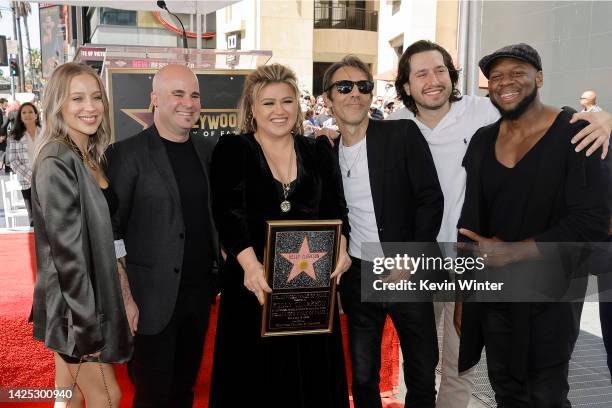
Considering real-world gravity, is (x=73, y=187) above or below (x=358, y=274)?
above

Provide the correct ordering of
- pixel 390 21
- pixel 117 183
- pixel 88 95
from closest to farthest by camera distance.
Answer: pixel 88 95, pixel 117 183, pixel 390 21

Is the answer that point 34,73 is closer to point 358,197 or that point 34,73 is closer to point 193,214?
point 193,214

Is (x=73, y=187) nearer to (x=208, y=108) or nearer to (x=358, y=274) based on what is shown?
(x=358, y=274)

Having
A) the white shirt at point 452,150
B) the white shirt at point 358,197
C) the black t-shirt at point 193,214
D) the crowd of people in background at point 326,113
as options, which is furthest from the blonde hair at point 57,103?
the crowd of people in background at point 326,113

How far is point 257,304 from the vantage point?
2684 mm

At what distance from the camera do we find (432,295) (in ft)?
9.91

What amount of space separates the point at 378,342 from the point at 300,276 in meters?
0.73

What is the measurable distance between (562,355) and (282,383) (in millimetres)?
1245

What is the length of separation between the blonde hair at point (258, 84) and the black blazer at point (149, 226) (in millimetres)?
444

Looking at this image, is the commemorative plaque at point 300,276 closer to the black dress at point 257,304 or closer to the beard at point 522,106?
the black dress at point 257,304

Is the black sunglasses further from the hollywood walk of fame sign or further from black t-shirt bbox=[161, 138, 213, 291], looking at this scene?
the hollywood walk of fame sign

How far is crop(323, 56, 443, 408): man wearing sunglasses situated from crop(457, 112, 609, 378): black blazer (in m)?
0.29

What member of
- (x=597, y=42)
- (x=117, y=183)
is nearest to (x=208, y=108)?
(x=117, y=183)

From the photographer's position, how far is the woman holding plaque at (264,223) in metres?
2.61
